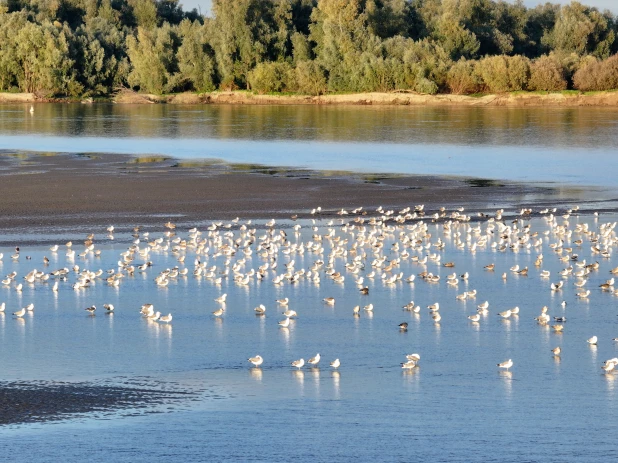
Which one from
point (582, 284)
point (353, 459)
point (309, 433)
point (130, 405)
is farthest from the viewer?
point (582, 284)

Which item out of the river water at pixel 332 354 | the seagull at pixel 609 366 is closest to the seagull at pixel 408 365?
the river water at pixel 332 354

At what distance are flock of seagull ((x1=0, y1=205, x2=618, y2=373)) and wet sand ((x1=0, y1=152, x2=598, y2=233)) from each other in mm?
1685

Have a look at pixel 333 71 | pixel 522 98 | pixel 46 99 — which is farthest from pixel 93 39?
pixel 522 98

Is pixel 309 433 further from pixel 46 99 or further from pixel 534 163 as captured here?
pixel 46 99

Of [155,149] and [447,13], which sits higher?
[447,13]

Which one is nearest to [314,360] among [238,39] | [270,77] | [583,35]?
[270,77]

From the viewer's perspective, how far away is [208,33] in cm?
10825

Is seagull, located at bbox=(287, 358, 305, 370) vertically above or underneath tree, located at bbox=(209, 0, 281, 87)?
underneath

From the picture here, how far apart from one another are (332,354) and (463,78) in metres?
83.1

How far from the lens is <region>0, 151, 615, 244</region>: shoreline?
26.5 metres

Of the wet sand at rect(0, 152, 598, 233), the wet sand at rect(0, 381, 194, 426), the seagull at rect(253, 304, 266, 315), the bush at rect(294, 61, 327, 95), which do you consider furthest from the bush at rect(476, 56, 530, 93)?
the wet sand at rect(0, 381, 194, 426)

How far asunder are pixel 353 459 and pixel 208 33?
10097 centimetres

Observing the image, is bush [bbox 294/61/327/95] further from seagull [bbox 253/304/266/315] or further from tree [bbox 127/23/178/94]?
seagull [bbox 253/304/266/315]

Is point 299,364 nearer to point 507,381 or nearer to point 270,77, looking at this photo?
point 507,381
